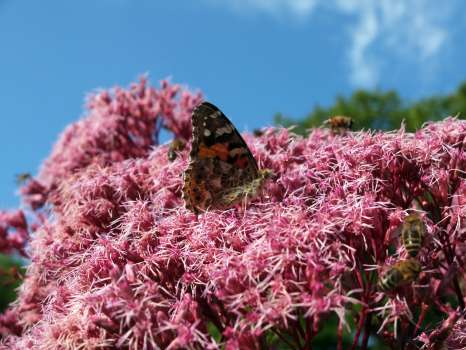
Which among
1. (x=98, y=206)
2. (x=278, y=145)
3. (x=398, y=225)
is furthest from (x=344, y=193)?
(x=98, y=206)

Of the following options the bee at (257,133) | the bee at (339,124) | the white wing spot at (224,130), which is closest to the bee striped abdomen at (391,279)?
the white wing spot at (224,130)

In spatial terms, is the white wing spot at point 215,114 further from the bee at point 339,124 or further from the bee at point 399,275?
the bee at point 399,275

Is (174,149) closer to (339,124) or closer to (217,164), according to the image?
(217,164)

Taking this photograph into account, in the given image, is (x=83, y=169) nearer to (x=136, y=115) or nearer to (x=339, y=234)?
(x=136, y=115)

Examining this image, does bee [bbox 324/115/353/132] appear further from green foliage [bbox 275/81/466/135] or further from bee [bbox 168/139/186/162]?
green foliage [bbox 275/81/466/135]

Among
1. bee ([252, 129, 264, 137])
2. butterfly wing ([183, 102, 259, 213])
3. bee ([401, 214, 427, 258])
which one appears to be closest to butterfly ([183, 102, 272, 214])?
butterfly wing ([183, 102, 259, 213])

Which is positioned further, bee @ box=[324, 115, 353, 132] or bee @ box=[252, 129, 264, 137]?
bee @ box=[252, 129, 264, 137]

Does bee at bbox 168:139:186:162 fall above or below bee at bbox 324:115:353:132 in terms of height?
below
